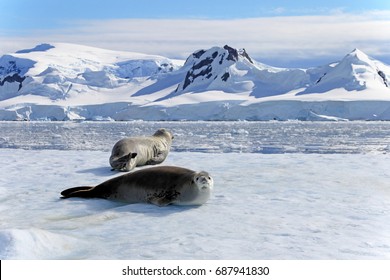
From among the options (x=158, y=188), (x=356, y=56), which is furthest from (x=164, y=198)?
(x=356, y=56)

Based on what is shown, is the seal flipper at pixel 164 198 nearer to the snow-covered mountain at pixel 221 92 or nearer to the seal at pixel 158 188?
the seal at pixel 158 188

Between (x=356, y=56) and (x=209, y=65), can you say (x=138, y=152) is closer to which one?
(x=356, y=56)

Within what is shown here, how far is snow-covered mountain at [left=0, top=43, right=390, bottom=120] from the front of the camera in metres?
78.9

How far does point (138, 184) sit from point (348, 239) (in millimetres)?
2235

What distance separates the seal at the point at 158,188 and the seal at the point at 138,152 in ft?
6.66

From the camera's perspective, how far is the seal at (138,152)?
24.7ft

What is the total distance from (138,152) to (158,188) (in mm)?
3141

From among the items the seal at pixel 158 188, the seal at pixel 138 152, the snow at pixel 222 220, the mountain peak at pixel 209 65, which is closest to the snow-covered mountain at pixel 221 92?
the mountain peak at pixel 209 65

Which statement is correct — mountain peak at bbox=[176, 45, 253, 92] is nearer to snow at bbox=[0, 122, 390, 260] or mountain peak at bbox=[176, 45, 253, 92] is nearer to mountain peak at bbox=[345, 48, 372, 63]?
mountain peak at bbox=[345, 48, 372, 63]

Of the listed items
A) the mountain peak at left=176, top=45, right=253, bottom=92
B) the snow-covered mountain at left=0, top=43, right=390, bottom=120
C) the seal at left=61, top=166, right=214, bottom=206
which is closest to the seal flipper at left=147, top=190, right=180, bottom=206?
the seal at left=61, top=166, right=214, bottom=206

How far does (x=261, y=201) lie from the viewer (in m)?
4.98

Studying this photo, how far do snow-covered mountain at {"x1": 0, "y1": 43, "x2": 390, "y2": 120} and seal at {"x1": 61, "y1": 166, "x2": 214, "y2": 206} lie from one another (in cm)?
7079

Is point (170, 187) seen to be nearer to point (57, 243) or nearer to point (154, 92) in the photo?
point (57, 243)

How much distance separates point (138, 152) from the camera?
26.5 feet
